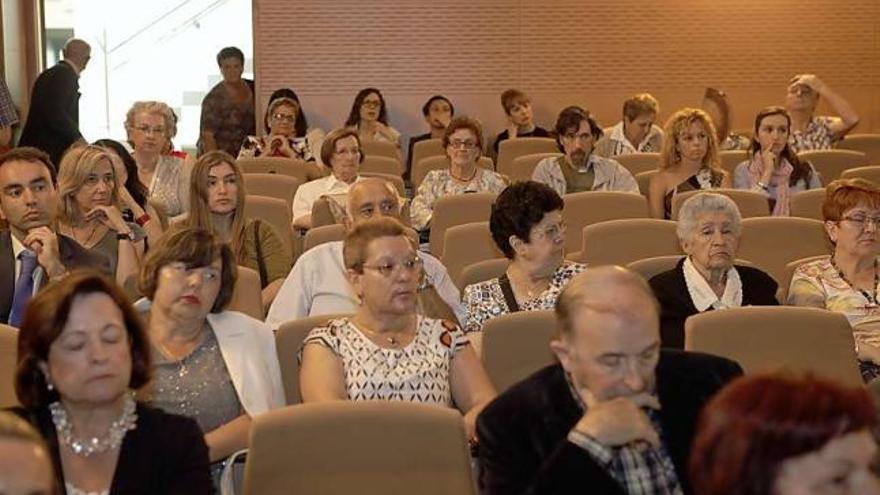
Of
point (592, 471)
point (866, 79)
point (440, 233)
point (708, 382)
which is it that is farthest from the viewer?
point (866, 79)

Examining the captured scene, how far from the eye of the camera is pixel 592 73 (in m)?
12.5

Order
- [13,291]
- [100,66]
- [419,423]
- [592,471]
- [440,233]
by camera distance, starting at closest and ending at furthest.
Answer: [592,471], [419,423], [13,291], [440,233], [100,66]

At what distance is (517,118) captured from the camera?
1151 cm

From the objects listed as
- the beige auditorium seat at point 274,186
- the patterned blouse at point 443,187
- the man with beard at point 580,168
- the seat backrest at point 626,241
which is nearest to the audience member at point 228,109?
the beige auditorium seat at point 274,186

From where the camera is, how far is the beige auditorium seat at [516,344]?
4.71 metres

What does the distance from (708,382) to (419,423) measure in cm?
77

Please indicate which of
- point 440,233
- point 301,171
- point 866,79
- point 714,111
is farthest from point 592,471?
point 866,79

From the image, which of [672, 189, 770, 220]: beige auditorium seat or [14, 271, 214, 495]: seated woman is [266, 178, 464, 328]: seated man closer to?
[14, 271, 214, 495]: seated woman

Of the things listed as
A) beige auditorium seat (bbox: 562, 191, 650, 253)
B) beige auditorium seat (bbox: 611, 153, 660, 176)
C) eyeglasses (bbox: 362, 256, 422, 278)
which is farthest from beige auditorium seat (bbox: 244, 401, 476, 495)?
beige auditorium seat (bbox: 611, 153, 660, 176)

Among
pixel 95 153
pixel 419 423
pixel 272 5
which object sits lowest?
pixel 419 423

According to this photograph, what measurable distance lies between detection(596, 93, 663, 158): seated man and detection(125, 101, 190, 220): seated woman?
3383mm

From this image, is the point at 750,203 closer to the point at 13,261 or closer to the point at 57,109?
the point at 13,261

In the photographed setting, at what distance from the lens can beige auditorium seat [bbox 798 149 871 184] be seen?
9.55m

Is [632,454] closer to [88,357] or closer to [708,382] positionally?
[708,382]
